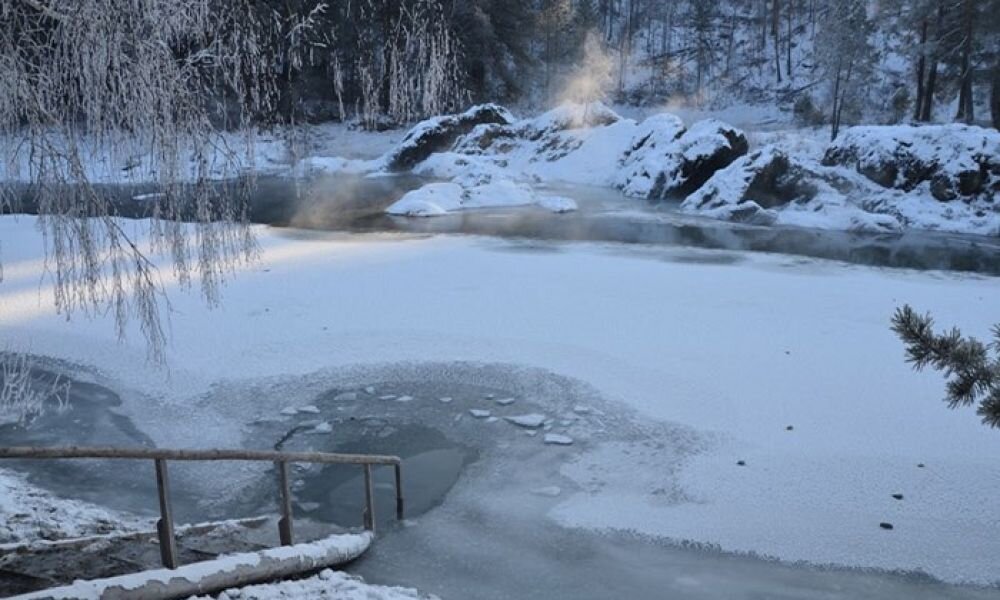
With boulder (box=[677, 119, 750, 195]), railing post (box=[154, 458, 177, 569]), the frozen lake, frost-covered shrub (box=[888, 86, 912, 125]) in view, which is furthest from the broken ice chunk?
frost-covered shrub (box=[888, 86, 912, 125])

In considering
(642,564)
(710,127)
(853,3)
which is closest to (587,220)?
(710,127)

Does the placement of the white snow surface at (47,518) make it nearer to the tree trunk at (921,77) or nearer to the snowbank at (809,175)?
the snowbank at (809,175)

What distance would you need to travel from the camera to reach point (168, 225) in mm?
6938

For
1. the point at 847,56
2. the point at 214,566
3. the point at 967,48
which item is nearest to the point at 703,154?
the point at 847,56

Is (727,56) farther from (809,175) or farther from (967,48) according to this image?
(809,175)

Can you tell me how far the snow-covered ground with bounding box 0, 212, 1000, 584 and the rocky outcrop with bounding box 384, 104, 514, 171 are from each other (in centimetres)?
2078

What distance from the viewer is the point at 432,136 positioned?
39969 millimetres

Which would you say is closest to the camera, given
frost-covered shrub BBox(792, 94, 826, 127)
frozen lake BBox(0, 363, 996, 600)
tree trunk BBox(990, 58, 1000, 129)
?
frozen lake BBox(0, 363, 996, 600)

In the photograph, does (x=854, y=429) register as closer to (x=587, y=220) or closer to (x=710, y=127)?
(x=587, y=220)

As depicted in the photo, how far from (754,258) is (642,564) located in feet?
44.5

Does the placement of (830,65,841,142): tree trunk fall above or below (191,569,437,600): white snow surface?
above

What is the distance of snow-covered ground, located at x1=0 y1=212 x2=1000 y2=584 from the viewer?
A: 6.98 m

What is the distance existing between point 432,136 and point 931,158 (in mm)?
22922

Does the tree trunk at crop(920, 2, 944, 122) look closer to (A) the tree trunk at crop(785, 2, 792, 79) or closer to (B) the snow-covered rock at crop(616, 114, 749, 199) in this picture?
(B) the snow-covered rock at crop(616, 114, 749, 199)
